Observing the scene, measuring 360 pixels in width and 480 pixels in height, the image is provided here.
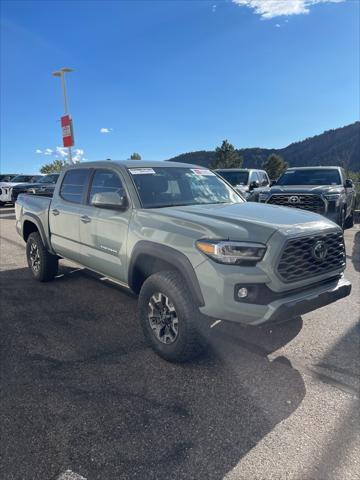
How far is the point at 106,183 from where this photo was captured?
4180 millimetres

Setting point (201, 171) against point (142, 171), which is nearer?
point (142, 171)

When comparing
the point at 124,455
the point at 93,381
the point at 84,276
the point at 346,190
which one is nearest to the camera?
the point at 124,455

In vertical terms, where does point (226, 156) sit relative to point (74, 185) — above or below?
above

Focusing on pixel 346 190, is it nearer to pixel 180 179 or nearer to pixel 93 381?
pixel 180 179

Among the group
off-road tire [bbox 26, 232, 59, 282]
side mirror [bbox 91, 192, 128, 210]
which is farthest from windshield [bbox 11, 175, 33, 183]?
side mirror [bbox 91, 192, 128, 210]

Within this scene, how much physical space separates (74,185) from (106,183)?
2.68 feet

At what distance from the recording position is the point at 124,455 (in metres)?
2.17

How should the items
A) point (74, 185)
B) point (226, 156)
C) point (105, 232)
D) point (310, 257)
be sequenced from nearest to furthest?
1. point (310, 257)
2. point (105, 232)
3. point (74, 185)
4. point (226, 156)

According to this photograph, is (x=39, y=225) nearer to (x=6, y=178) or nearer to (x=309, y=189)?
(x=309, y=189)

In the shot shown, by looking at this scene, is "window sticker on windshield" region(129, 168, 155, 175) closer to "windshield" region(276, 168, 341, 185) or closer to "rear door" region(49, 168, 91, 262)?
"rear door" region(49, 168, 91, 262)

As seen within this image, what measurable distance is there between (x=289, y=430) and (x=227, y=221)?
1.58 meters

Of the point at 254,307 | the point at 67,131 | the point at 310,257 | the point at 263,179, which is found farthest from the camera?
the point at 67,131

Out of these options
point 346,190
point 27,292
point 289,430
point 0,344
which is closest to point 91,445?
point 289,430

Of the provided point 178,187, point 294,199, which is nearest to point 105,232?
point 178,187
